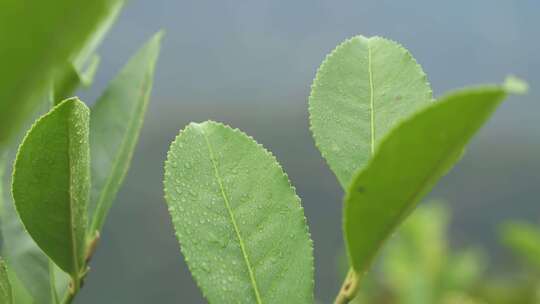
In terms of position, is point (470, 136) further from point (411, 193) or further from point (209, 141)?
point (209, 141)

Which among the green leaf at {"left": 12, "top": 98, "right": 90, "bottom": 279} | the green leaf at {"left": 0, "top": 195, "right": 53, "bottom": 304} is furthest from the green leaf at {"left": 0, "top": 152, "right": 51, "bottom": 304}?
the green leaf at {"left": 12, "top": 98, "right": 90, "bottom": 279}

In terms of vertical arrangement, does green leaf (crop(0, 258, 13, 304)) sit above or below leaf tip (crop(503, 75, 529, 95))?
below


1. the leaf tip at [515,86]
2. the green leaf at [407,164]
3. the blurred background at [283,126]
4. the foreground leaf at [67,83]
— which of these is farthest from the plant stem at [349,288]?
the blurred background at [283,126]

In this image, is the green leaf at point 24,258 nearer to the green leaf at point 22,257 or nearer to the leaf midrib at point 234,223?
the green leaf at point 22,257

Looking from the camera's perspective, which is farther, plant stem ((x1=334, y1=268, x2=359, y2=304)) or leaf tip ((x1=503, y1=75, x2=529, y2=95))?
plant stem ((x1=334, y1=268, x2=359, y2=304))

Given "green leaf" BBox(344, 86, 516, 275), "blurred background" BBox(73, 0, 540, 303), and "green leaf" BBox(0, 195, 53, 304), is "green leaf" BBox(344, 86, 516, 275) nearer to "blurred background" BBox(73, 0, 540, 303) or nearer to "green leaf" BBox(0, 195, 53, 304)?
"green leaf" BBox(0, 195, 53, 304)

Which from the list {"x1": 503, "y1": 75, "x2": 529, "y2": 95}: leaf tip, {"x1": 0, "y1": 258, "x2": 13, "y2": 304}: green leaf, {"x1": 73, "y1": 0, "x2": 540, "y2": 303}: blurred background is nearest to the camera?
{"x1": 503, "y1": 75, "x2": 529, "y2": 95}: leaf tip

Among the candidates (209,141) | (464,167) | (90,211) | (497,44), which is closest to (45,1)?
(209,141)
